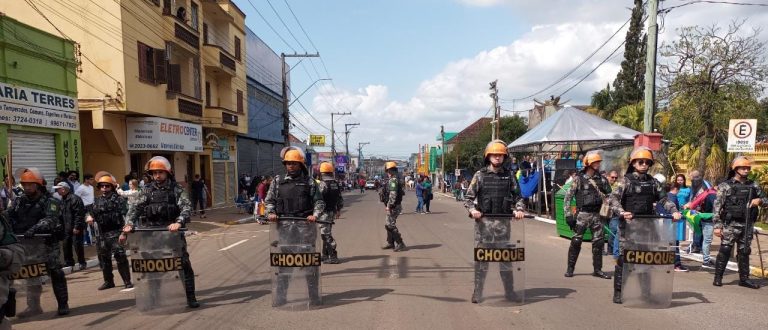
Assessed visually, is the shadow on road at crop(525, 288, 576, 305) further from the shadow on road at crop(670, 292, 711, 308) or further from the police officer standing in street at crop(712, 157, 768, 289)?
the police officer standing in street at crop(712, 157, 768, 289)

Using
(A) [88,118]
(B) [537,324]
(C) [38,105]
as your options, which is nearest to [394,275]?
(B) [537,324]

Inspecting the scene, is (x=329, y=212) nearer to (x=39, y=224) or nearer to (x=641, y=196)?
(x=39, y=224)

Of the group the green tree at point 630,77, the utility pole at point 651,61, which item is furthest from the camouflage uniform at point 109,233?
the green tree at point 630,77

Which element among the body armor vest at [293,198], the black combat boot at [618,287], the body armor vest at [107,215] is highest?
the body armor vest at [293,198]

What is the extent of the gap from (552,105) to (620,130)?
33.0 m

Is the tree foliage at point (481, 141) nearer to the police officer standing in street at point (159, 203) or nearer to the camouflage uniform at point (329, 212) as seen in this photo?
the camouflage uniform at point (329, 212)

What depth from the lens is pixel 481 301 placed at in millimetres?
5695

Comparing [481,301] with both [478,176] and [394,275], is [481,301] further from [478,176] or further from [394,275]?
[394,275]

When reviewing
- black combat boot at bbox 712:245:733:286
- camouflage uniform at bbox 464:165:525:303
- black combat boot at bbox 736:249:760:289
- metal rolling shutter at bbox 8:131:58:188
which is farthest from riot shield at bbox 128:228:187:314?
metal rolling shutter at bbox 8:131:58:188

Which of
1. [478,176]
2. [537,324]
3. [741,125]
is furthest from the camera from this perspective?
[741,125]

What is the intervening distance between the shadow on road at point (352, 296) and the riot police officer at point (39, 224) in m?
3.03

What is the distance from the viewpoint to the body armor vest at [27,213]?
576 cm

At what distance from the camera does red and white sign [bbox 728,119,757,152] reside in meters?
8.79

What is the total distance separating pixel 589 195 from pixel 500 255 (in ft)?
7.83
